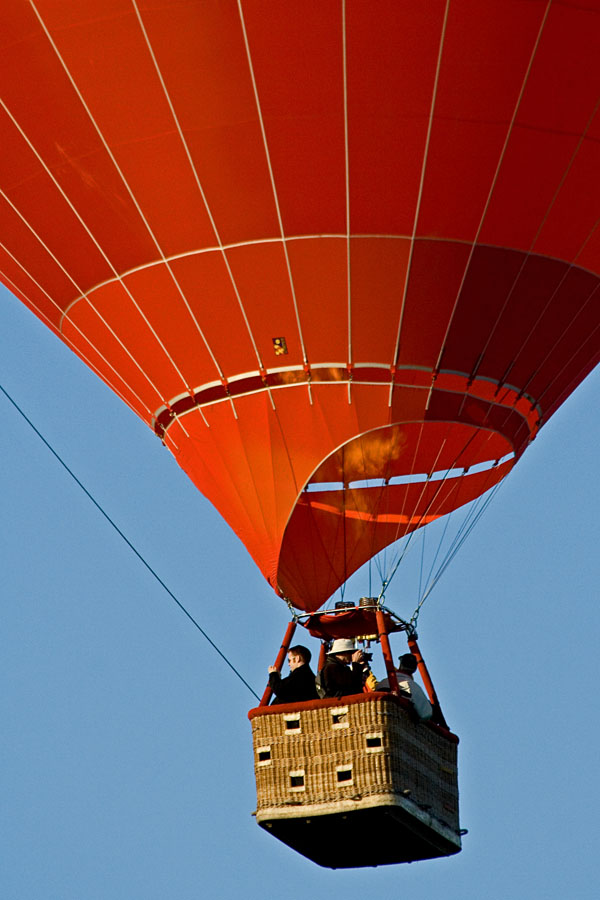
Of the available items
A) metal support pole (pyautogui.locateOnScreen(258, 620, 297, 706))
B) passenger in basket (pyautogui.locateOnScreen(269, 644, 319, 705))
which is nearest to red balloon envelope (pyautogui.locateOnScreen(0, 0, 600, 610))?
metal support pole (pyautogui.locateOnScreen(258, 620, 297, 706))

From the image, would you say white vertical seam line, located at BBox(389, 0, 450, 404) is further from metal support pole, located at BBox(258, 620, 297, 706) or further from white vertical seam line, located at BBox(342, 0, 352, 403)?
metal support pole, located at BBox(258, 620, 297, 706)

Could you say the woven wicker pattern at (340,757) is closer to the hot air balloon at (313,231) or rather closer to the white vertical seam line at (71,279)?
the hot air balloon at (313,231)

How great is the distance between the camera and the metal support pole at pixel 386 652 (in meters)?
11.8

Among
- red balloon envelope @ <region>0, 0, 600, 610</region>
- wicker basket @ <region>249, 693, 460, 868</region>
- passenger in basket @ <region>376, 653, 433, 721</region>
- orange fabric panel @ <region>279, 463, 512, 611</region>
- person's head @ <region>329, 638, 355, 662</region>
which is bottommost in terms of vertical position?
wicker basket @ <region>249, 693, 460, 868</region>

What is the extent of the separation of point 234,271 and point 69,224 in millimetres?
963

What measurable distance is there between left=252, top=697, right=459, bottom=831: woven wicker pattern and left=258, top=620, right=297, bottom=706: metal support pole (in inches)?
6.2

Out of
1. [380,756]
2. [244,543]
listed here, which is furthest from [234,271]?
[380,756]

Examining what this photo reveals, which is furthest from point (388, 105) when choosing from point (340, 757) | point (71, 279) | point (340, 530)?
point (340, 757)

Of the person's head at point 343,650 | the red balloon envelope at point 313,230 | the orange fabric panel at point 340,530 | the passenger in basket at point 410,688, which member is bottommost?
the passenger in basket at point 410,688

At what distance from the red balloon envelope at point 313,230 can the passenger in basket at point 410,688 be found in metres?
0.88

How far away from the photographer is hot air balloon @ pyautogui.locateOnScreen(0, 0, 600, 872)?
37.8 feet

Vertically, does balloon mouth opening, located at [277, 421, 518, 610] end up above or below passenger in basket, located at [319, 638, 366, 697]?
above

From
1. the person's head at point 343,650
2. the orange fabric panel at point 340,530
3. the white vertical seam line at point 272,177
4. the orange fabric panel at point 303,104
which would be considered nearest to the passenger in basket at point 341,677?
the person's head at point 343,650

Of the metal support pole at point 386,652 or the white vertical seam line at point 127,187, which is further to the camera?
the metal support pole at point 386,652
